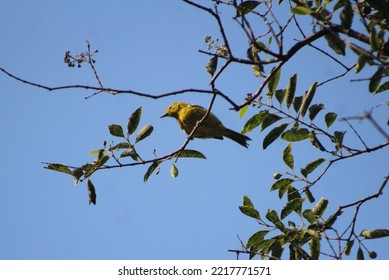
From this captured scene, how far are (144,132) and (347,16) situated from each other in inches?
70.2

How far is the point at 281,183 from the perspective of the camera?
3490 mm

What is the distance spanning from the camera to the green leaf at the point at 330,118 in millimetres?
3215

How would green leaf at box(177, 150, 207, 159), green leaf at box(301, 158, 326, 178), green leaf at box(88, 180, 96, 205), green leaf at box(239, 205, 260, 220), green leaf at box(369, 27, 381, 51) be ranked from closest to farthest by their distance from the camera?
green leaf at box(369, 27, 381, 51), green leaf at box(88, 180, 96, 205), green leaf at box(301, 158, 326, 178), green leaf at box(239, 205, 260, 220), green leaf at box(177, 150, 207, 159)

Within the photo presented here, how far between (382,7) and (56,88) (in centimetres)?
223

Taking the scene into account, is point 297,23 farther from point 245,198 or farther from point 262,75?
point 245,198

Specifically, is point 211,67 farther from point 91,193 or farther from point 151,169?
point 91,193

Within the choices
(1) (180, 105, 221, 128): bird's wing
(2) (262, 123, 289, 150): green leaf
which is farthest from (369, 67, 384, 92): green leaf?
(1) (180, 105, 221, 128): bird's wing

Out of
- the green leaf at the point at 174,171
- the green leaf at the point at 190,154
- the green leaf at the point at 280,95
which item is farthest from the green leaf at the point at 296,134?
the green leaf at the point at 174,171

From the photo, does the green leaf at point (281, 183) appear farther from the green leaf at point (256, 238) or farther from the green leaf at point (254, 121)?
the green leaf at point (254, 121)

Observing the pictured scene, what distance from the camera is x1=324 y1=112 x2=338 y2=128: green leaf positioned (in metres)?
3.21

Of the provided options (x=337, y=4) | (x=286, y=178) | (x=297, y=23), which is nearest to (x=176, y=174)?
(x=286, y=178)

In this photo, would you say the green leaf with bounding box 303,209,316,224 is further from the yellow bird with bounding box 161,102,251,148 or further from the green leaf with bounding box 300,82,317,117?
the yellow bird with bounding box 161,102,251,148

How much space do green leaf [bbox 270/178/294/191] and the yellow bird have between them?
5.74ft

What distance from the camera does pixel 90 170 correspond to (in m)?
3.20
